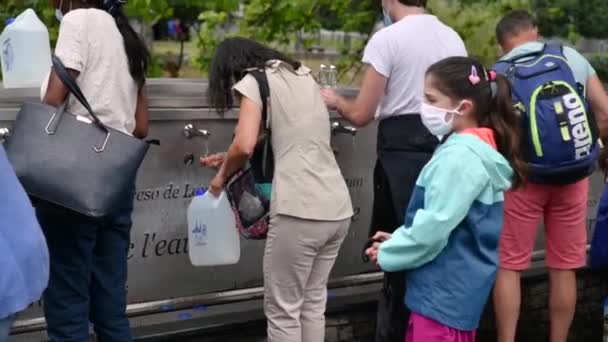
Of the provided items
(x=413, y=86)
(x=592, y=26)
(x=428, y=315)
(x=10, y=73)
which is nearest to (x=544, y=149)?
(x=413, y=86)

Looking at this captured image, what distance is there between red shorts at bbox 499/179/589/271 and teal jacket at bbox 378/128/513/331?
4.37 feet

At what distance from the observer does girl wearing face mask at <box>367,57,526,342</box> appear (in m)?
3.46

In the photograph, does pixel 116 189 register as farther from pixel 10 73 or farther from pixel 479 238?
pixel 479 238

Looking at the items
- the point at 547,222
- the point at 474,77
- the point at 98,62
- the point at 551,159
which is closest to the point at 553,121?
the point at 551,159

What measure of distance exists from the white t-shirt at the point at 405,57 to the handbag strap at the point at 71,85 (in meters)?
1.24

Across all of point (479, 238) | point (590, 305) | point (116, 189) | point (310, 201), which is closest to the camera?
point (479, 238)

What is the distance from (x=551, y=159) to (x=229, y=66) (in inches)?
57.5

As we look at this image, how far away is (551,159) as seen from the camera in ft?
15.4

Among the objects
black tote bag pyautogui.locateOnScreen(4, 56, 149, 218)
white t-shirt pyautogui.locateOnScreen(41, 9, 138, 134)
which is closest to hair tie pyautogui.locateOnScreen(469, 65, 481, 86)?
black tote bag pyautogui.locateOnScreen(4, 56, 149, 218)

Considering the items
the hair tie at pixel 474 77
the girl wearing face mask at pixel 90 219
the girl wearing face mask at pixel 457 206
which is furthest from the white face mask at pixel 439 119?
the girl wearing face mask at pixel 90 219

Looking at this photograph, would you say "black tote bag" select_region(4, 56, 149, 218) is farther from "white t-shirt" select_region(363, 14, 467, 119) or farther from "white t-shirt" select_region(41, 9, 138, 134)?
"white t-shirt" select_region(363, 14, 467, 119)

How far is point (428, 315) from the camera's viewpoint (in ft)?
11.7

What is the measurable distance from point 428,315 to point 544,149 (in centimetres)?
137

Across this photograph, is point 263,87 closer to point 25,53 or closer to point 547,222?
point 25,53
